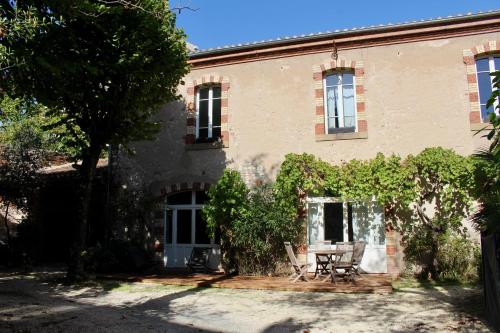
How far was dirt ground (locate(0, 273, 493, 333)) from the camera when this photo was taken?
19.3ft

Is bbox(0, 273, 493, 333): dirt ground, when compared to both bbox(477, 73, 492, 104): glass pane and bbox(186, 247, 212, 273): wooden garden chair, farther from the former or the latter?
bbox(477, 73, 492, 104): glass pane

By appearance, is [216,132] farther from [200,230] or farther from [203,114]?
[200,230]

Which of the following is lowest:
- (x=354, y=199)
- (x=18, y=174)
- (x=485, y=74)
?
(x=354, y=199)

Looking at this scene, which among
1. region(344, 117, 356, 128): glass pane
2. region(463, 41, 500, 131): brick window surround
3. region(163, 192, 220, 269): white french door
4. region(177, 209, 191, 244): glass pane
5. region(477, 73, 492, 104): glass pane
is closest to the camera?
region(463, 41, 500, 131): brick window surround

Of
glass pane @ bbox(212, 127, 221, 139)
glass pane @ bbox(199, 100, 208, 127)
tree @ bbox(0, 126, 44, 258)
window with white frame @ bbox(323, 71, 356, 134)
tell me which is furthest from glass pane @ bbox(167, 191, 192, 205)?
window with white frame @ bbox(323, 71, 356, 134)

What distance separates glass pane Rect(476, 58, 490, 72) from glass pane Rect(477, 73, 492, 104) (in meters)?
0.13

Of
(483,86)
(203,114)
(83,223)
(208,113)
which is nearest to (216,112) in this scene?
(208,113)

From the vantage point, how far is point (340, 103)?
1142cm

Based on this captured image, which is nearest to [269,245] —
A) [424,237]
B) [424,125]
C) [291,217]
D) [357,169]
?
[291,217]

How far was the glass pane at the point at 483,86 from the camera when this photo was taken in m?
10.4

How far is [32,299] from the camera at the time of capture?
25.4 ft

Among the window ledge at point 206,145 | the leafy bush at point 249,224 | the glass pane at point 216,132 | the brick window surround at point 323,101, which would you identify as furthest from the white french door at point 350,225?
the glass pane at point 216,132

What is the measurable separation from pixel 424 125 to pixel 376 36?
249cm

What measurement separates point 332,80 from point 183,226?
18.2ft
